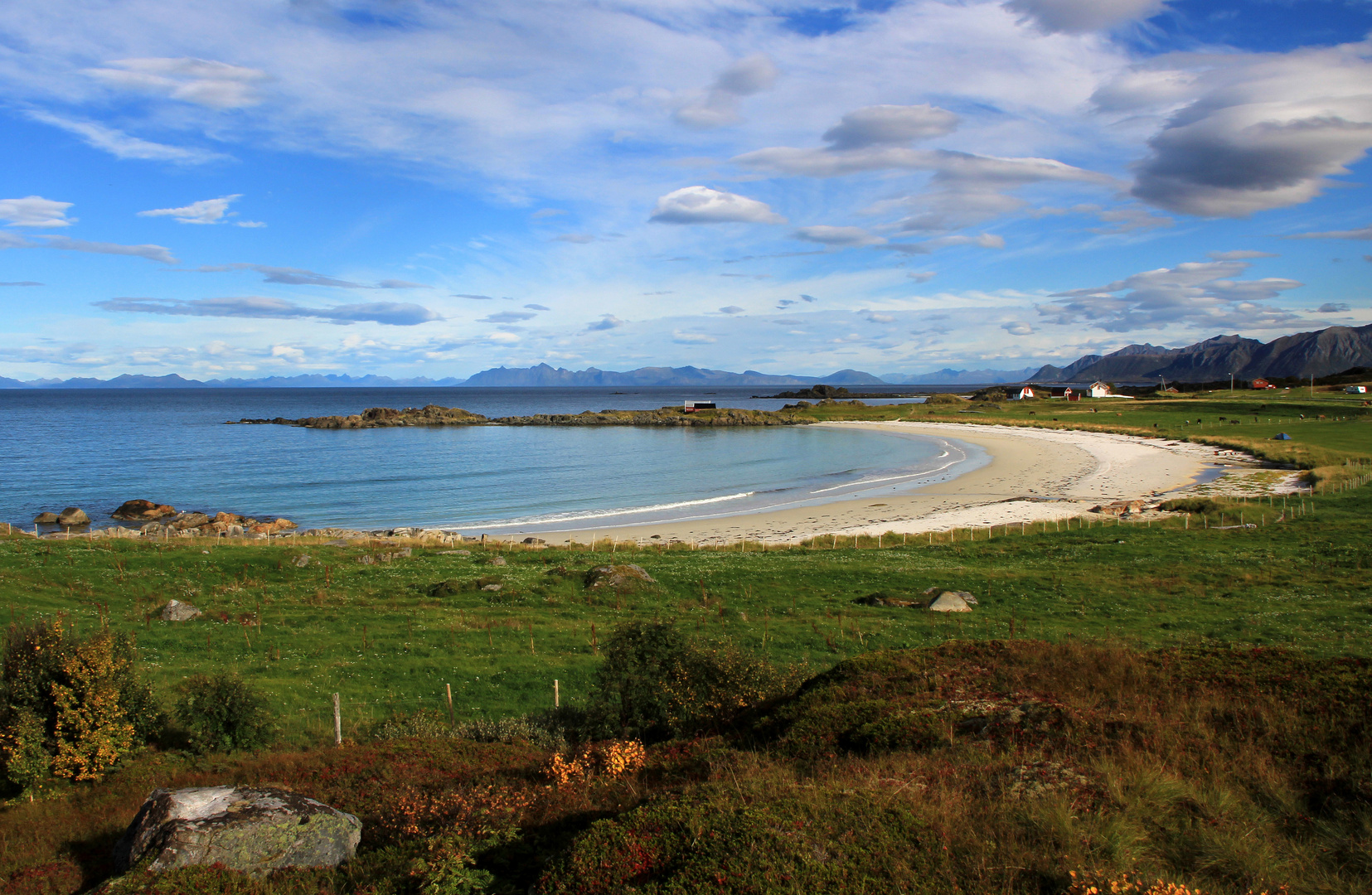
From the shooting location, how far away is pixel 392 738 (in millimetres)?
13117

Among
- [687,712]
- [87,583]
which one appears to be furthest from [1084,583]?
[87,583]

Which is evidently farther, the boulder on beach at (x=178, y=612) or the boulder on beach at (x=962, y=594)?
the boulder on beach at (x=962, y=594)

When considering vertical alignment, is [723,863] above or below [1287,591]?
above

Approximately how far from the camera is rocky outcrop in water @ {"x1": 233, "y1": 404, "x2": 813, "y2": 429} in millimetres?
142625

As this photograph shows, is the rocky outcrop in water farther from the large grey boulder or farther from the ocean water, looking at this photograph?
the large grey boulder

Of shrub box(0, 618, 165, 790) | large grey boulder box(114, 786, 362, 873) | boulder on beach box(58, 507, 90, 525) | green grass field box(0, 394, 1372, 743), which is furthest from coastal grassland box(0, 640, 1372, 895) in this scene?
boulder on beach box(58, 507, 90, 525)

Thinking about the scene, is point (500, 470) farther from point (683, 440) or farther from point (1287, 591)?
point (1287, 591)

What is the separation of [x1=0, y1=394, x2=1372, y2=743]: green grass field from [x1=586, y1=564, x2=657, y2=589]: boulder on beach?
646 millimetres

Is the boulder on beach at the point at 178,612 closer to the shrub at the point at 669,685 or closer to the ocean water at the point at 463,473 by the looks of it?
the shrub at the point at 669,685

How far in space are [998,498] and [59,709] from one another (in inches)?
2158

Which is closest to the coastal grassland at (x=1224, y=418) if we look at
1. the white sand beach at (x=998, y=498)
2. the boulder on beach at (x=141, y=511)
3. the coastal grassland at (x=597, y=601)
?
the white sand beach at (x=998, y=498)

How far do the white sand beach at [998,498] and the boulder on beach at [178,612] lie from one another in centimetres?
2087

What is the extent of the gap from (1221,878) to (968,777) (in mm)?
2267

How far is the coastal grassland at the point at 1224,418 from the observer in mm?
60656
